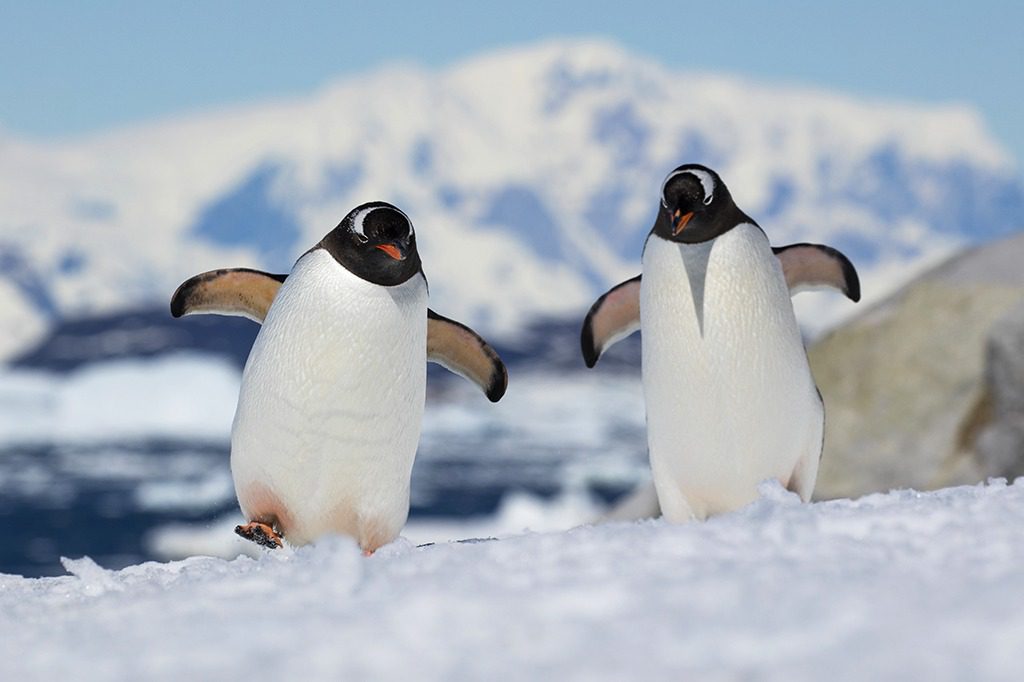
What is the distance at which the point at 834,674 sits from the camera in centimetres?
194

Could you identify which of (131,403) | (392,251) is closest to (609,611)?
(392,251)

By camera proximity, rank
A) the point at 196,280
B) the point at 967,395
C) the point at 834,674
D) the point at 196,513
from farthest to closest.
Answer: the point at 196,513, the point at 967,395, the point at 196,280, the point at 834,674

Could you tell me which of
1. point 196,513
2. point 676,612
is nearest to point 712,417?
point 676,612

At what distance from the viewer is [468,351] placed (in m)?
4.95

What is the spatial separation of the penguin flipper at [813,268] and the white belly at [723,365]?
0.43 metres

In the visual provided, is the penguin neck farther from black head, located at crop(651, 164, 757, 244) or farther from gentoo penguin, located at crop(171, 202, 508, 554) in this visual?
gentoo penguin, located at crop(171, 202, 508, 554)

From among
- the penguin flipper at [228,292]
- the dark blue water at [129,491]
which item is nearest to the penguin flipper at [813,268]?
the penguin flipper at [228,292]

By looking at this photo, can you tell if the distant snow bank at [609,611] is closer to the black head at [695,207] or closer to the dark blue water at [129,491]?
the black head at [695,207]

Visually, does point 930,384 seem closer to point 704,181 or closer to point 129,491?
point 704,181

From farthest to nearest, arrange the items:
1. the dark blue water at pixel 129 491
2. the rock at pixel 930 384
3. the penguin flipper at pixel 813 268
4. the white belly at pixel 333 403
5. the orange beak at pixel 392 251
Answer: the dark blue water at pixel 129 491
the rock at pixel 930 384
the penguin flipper at pixel 813 268
the white belly at pixel 333 403
the orange beak at pixel 392 251

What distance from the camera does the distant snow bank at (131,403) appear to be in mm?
94500

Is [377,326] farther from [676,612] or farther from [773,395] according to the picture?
[676,612]

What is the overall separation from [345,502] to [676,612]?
227 cm

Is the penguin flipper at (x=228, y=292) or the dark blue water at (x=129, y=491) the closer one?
the penguin flipper at (x=228, y=292)
